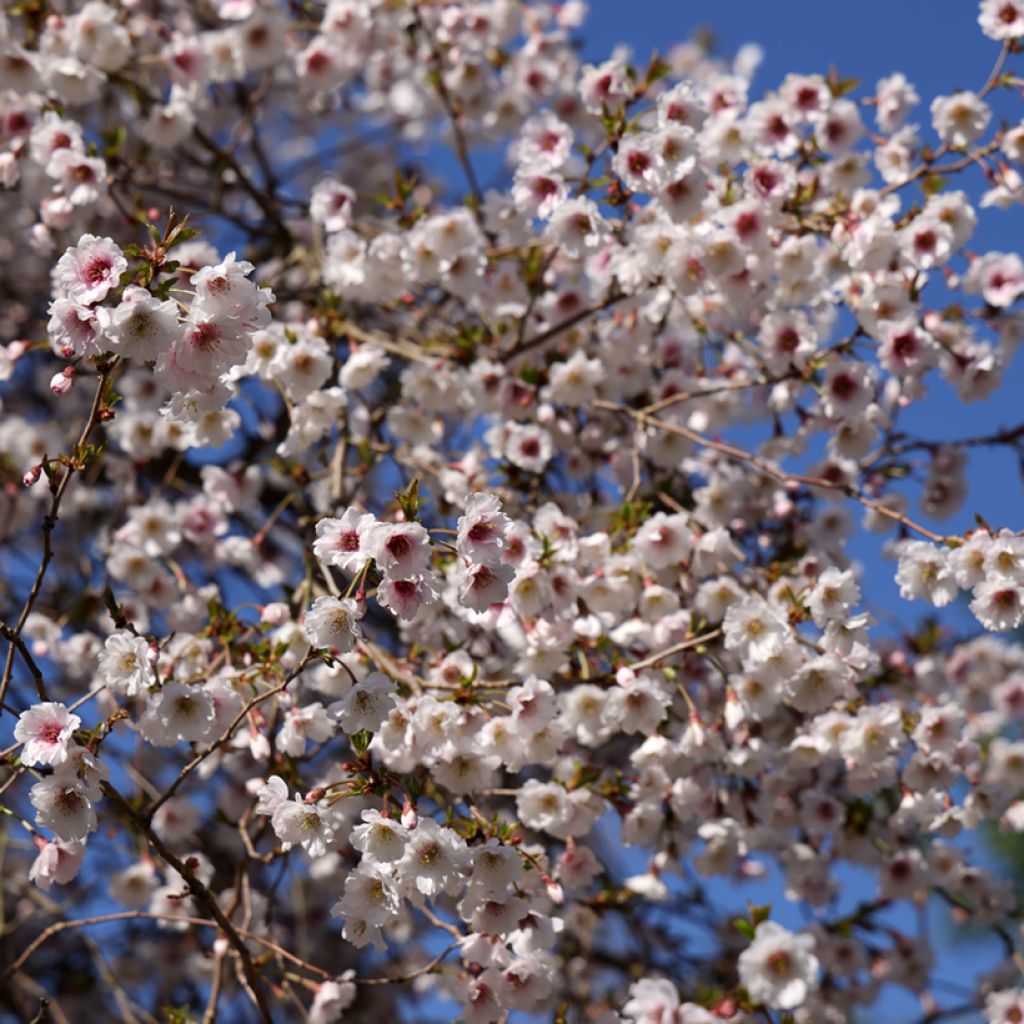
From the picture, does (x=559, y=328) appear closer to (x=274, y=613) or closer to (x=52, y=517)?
(x=274, y=613)

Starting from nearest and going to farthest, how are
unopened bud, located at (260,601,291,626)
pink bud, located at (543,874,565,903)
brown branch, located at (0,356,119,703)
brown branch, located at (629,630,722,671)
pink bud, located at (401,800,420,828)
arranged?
brown branch, located at (0,356,119,703) → pink bud, located at (401,800,420,828) → pink bud, located at (543,874,565,903) → brown branch, located at (629,630,722,671) → unopened bud, located at (260,601,291,626)

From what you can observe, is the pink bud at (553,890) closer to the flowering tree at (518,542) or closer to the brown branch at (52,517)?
the flowering tree at (518,542)

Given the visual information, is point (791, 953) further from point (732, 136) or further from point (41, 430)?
point (41, 430)

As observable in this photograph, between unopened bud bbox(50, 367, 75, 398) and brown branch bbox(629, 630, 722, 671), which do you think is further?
brown branch bbox(629, 630, 722, 671)

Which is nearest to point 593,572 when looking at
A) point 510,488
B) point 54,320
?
point 510,488

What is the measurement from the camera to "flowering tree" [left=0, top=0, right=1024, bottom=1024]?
2420mm

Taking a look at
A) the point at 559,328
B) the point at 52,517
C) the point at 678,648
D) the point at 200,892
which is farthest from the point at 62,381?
the point at 559,328

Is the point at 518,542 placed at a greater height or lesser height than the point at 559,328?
lesser

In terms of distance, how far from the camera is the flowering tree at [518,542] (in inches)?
95.3

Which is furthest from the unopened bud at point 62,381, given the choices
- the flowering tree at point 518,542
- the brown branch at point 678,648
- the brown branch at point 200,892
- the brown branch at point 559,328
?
the brown branch at point 559,328

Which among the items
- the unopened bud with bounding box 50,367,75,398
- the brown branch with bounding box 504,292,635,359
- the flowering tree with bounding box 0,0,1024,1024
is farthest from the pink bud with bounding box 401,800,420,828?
the brown branch with bounding box 504,292,635,359

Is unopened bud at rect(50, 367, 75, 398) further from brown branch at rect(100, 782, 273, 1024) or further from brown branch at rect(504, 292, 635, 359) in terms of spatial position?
brown branch at rect(504, 292, 635, 359)

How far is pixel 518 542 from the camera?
9.85 ft

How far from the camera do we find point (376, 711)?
92.0 inches
